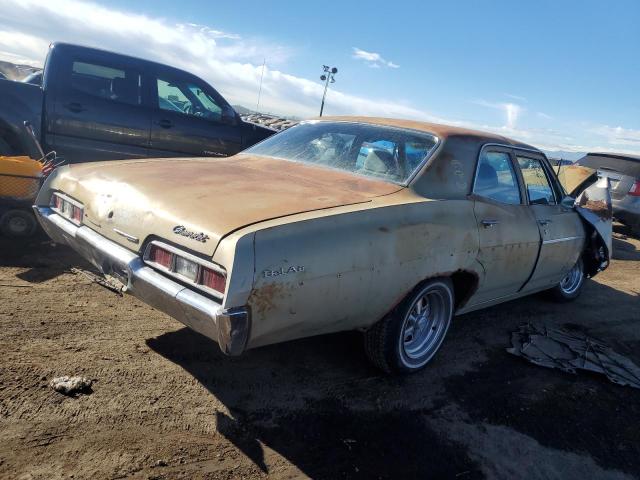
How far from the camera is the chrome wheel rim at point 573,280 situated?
17.9 ft

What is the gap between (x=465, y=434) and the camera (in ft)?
9.39

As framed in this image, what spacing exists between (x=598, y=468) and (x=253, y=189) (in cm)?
246

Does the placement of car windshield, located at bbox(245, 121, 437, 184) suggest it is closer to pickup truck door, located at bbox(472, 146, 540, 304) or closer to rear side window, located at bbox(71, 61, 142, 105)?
pickup truck door, located at bbox(472, 146, 540, 304)

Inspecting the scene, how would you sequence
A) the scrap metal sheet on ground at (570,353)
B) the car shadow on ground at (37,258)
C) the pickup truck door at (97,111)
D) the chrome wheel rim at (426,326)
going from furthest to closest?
the pickup truck door at (97,111)
the car shadow on ground at (37,258)
the scrap metal sheet on ground at (570,353)
the chrome wheel rim at (426,326)

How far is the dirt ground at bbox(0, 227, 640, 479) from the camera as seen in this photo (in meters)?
2.34

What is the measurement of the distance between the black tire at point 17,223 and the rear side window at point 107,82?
2.04 m

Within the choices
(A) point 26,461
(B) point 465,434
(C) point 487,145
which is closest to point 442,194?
(C) point 487,145

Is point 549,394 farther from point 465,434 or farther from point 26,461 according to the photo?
point 26,461

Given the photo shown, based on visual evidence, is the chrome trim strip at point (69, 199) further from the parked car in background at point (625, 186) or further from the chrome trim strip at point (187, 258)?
the parked car in background at point (625, 186)

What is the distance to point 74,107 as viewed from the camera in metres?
6.02

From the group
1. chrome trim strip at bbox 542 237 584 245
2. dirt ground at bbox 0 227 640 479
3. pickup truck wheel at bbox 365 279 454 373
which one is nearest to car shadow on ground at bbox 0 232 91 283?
dirt ground at bbox 0 227 640 479

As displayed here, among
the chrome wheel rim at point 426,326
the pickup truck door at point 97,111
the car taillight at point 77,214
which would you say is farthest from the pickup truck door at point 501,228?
the pickup truck door at point 97,111

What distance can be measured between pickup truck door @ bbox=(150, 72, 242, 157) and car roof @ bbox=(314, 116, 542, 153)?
118 inches

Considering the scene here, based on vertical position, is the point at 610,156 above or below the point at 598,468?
above
